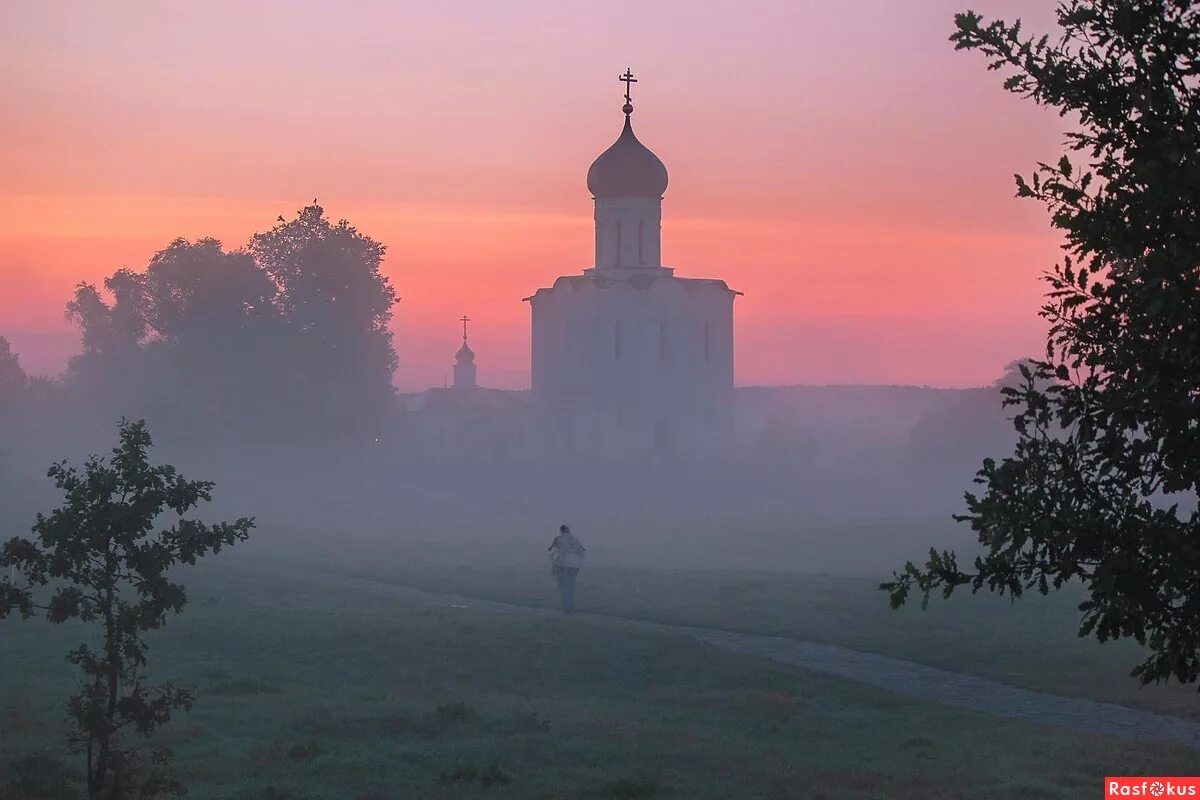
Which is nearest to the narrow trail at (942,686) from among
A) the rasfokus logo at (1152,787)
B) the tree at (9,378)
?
the rasfokus logo at (1152,787)

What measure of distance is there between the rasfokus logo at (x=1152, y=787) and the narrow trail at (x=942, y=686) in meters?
2.65

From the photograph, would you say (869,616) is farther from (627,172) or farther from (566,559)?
(627,172)

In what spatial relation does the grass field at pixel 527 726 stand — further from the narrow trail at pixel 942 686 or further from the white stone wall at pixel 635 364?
the white stone wall at pixel 635 364

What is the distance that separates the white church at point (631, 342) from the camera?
236 ft

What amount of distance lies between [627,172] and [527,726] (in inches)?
2123

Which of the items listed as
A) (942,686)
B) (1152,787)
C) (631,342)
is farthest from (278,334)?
(1152,787)

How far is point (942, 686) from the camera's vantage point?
22391 millimetres

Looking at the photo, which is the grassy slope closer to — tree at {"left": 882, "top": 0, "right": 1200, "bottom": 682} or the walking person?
the walking person

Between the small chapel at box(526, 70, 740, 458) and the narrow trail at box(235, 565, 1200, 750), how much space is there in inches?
1613

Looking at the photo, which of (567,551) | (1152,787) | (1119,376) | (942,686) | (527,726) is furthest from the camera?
(567,551)

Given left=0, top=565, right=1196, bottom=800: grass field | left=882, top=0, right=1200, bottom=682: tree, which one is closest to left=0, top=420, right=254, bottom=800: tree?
left=0, top=565, right=1196, bottom=800: grass field

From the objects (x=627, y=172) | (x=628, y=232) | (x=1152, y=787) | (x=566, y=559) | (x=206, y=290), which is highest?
(x=627, y=172)

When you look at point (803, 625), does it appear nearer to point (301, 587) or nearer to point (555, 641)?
point (555, 641)

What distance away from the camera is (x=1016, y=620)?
Result: 29.0 meters
